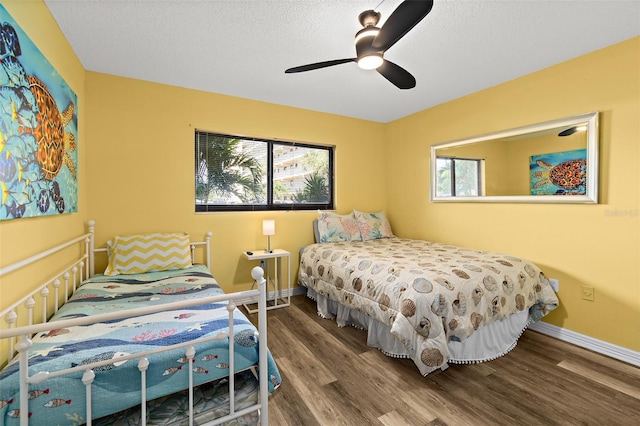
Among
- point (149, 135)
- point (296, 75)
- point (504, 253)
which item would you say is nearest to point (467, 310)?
point (504, 253)

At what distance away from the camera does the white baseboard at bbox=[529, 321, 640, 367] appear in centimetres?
218

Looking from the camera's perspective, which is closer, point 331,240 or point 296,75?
point 296,75

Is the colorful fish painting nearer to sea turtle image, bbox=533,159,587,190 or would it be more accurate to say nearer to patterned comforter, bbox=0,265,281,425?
patterned comforter, bbox=0,265,281,425

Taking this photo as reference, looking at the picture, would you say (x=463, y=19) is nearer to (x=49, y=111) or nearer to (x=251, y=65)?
(x=251, y=65)

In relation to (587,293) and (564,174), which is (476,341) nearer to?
(587,293)

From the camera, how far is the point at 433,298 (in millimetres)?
1958

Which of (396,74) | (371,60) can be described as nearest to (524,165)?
(396,74)

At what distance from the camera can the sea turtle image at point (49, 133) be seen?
1624mm

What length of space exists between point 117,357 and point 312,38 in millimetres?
2278

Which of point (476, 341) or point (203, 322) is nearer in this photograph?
point (203, 322)

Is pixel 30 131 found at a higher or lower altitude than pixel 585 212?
higher

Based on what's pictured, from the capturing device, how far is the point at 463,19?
196 centimetres

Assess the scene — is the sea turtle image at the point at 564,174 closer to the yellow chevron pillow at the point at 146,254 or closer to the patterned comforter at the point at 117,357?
the patterned comforter at the point at 117,357

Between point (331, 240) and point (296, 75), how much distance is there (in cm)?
192
